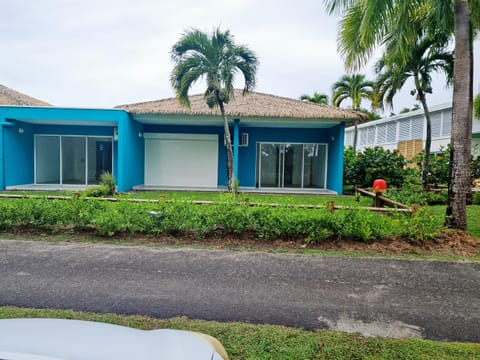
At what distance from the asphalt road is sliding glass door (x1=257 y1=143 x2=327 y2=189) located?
405 inches

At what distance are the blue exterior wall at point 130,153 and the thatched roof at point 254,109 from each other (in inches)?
29.9

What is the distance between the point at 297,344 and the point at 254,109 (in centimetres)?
1192

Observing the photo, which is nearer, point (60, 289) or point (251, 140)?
point (60, 289)

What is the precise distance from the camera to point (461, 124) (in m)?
6.55

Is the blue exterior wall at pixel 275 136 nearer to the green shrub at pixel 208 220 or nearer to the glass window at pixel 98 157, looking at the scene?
the glass window at pixel 98 157

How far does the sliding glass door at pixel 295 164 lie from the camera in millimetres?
15672

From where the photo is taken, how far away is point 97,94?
3073 cm

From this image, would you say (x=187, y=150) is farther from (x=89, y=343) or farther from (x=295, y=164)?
(x=89, y=343)

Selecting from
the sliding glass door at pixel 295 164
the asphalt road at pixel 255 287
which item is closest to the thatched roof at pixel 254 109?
the sliding glass door at pixel 295 164

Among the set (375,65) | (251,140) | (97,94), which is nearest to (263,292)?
(251,140)

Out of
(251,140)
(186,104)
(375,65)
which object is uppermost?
(375,65)

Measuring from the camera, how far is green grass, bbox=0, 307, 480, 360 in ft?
8.99

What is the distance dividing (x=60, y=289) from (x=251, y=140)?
12415 millimetres

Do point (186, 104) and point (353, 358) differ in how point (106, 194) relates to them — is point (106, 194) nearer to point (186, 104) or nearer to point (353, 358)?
point (186, 104)
